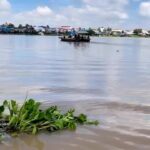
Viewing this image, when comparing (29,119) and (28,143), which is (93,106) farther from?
(28,143)

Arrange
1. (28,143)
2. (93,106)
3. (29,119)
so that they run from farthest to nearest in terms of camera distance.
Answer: (93,106) < (29,119) < (28,143)

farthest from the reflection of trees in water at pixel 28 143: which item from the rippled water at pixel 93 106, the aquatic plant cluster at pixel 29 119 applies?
the aquatic plant cluster at pixel 29 119

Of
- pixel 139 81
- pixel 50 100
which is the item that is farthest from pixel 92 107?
pixel 139 81

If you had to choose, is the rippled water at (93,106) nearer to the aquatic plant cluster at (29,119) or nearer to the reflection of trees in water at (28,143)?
the reflection of trees in water at (28,143)

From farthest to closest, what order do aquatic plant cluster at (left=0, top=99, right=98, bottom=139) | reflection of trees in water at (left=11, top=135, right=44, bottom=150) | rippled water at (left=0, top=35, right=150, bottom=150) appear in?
aquatic plant cluster at (left=0, top=99, right=98, bottom=139)
rippled water at (left=0, top=35, right=150, bottom=150)
reflection of trees in water at (left=11, top=135, right=44, bottom=150)

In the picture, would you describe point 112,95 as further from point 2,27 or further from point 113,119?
point 2,27

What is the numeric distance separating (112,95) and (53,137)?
20.6 feet

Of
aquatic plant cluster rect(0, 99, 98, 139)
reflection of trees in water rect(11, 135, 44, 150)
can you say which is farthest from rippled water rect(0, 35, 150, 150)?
aquatic plant cluster rect(0, 99, 98, 139)

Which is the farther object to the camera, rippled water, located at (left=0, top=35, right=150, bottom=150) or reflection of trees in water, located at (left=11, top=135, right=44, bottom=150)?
rippled water, located at (left=0, top=35, right=150, bottom=150)

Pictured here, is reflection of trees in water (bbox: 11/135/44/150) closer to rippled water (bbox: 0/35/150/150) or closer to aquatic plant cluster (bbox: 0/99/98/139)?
rippled water (bbox: 0/35/150/150)

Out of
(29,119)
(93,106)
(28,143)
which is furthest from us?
(93,106)

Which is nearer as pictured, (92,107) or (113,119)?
(113,119)

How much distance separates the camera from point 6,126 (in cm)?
922

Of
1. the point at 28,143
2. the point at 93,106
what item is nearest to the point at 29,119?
the point at 28,143
